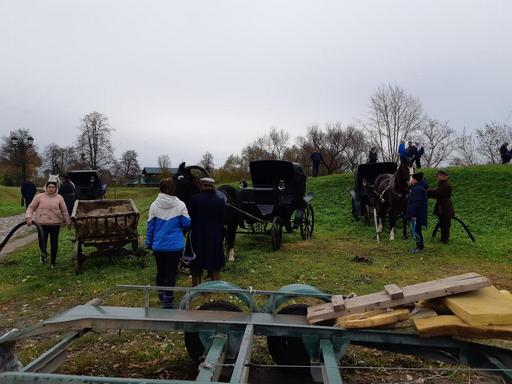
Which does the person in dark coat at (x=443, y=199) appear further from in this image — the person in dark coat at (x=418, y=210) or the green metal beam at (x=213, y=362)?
the green metal beam at (x=213, y=362)

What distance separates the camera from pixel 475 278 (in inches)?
148

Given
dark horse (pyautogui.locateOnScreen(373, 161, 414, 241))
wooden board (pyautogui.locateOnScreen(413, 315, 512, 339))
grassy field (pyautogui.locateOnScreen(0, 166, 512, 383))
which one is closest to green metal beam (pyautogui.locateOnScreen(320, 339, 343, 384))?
wooden board (pyautogui.locateOnScreen(413, 315, 512, 339))

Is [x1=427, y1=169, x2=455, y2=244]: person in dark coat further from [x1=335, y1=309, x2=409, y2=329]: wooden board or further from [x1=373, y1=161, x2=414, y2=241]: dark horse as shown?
[x1=335, y1=309, x2=409, y2=329]: wooden board

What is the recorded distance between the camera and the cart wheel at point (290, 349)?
4320mm

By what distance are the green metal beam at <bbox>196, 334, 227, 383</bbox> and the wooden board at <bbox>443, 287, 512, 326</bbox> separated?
73.0 inches

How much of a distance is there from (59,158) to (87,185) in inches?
2202

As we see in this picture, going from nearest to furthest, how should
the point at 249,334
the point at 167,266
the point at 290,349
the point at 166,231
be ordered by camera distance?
the point at 249,334 < the point at 290,349 < the point at 166,231 < the point at 167,266

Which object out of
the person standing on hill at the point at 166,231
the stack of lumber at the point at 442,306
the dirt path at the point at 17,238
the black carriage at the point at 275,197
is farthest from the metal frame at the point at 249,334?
the dirt path at the point at 17,238

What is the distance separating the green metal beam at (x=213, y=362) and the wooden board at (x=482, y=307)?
6.08 feet

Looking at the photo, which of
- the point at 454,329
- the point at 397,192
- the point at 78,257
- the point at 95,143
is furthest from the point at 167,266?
the point at 95,143

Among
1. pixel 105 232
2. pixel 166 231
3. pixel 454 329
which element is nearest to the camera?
pixel 454 329

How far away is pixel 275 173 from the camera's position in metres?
12.6

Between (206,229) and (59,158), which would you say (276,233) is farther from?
(59,158)

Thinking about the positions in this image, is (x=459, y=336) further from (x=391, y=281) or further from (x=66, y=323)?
(x=391, y=281)
